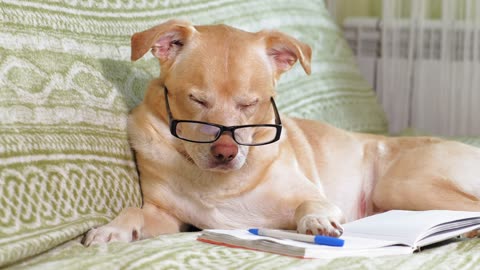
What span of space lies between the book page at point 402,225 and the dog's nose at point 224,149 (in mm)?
295

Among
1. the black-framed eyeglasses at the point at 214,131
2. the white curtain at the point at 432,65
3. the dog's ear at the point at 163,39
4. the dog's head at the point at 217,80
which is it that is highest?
the dog's ear at the point at 163,39

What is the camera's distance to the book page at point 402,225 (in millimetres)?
1626

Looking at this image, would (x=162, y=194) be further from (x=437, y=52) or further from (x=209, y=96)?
(x=437, y=52)

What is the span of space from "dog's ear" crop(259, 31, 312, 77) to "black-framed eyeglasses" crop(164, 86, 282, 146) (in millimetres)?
143

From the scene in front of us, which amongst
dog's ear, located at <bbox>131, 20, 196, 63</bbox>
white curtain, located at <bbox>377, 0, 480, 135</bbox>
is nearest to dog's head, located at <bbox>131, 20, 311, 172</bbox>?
dog's ear, located at <bbox>131, 20, 196, 63</bbox>

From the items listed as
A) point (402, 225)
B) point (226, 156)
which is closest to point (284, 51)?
point (226, 156)

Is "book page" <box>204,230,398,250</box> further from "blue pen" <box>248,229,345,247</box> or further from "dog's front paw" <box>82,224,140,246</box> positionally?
"dog's front paw" <box>82,224,140,246</box>

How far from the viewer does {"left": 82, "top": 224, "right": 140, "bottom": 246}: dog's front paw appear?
5.21 ft

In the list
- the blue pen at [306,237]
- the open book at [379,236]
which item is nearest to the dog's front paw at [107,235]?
the open book at [379,236]

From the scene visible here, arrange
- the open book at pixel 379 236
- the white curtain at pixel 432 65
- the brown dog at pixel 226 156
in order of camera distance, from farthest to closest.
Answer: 1. the white curtain at pixel 432 65
2. the brown dog at pixel 226 156
3. the open book at pixel 379 236

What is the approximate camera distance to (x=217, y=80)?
1.75m

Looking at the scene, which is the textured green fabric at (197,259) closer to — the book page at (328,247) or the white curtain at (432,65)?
the book page at (328,247)

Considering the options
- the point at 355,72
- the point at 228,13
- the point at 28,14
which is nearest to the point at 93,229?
the point at 28,14

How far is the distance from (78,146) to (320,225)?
541mm
